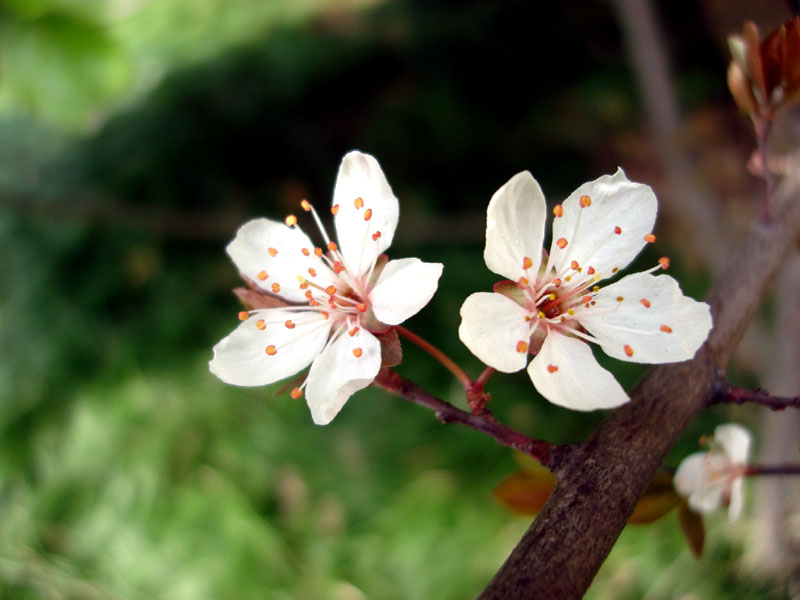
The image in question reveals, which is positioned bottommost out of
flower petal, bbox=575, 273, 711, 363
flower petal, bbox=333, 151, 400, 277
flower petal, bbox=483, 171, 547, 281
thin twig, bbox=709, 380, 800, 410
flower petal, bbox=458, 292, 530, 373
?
thin twig, bbox=709, 380, 800, 410

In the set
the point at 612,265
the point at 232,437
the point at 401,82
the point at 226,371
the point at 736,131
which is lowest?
the point at 736,131

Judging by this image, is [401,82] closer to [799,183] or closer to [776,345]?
[776,345]

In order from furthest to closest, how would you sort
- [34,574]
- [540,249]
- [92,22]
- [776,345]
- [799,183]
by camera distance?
[34,574] < [776,345] < [92,22] < [799,183] < [540,249]

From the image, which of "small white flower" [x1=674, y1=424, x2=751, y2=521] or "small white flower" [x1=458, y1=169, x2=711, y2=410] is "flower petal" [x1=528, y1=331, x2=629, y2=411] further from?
"small white flower" [x1=674, y1=424, x2=751, y2=521]

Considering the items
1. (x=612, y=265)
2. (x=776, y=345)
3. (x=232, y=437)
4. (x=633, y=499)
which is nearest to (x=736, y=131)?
(x=776, y=345)

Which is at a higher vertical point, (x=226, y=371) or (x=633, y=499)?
(x=226, y=371)

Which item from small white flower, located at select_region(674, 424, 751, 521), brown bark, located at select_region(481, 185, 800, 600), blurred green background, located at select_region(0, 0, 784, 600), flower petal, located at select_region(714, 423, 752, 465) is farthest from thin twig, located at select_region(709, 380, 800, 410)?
blurred green background, located at select_region(0, 0, 784, 600)

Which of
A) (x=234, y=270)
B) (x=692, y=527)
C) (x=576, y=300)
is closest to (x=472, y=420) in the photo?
(x=576, y=300)
